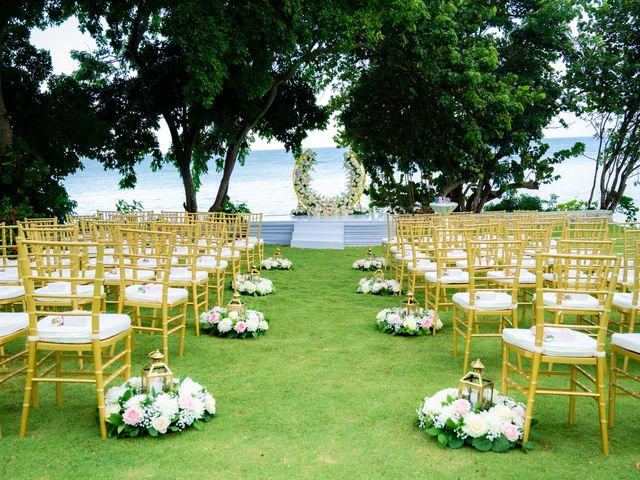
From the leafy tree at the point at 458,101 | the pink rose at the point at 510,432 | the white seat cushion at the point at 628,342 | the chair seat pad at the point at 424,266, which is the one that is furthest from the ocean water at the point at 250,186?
the pink rose at the point at 510,432

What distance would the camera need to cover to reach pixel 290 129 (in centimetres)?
1526

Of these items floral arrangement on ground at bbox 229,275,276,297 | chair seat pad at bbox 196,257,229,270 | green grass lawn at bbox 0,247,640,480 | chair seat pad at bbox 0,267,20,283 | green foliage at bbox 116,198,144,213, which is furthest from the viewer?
green foliage at bbox 116,198,144,213

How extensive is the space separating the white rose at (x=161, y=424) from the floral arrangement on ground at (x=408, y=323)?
278 cm

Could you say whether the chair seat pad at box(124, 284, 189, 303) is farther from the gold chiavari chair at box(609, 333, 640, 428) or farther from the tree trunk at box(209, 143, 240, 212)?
the tree trunk at box(209, 143, 240, 212)

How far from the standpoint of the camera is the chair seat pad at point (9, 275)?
16.4ft

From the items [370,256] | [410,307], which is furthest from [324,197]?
[410,307]

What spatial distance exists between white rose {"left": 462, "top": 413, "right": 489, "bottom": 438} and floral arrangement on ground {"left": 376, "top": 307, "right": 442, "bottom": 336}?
2299mm

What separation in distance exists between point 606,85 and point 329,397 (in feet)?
51.0

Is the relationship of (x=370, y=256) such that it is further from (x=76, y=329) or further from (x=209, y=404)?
(x=76, y=329)

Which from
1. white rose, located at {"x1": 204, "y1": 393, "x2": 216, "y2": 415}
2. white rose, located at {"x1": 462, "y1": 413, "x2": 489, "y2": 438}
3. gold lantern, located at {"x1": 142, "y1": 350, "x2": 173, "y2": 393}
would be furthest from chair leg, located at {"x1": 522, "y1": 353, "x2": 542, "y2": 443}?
gold lantern, located at {"x1": 142, "y1": 350, "x2": 173, "y2": 393}

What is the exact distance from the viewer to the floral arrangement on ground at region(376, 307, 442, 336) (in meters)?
5.50

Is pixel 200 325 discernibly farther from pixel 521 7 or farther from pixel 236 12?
pixel 521 7

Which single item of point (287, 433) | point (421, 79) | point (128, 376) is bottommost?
point (287, 433)

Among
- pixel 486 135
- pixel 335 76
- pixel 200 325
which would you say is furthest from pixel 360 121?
pixel 200 325
